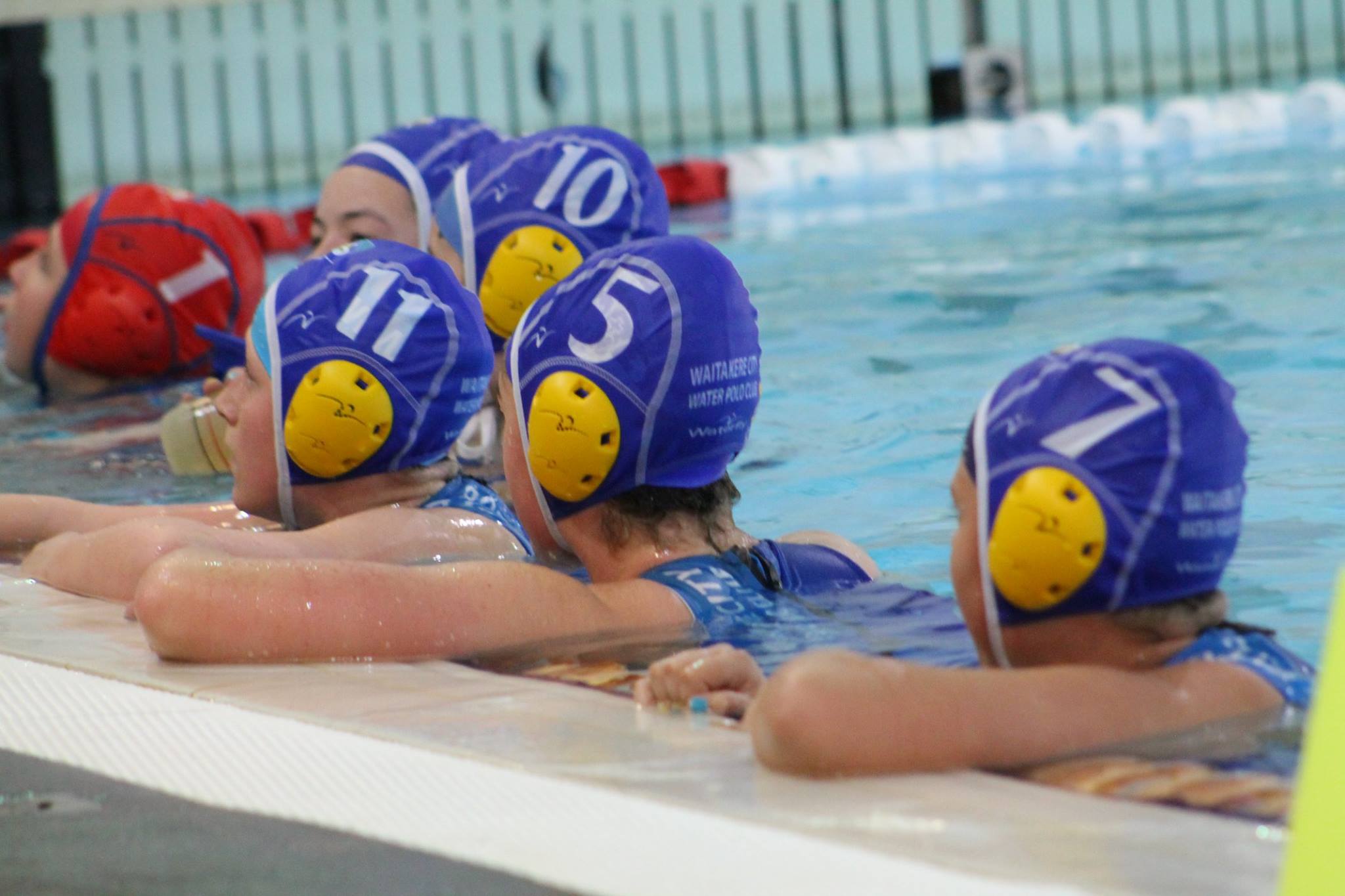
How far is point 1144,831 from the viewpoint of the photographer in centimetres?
206

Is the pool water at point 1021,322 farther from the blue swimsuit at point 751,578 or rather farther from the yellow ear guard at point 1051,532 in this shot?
the yellow ear guard at point 1051,532

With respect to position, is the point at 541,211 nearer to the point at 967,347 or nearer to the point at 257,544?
the point at 257,544

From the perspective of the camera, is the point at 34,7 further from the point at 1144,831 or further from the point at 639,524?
the point at 1144,831

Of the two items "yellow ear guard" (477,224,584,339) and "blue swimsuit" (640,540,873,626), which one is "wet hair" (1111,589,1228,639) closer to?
"blue swimsuit" (640,540,873,626)

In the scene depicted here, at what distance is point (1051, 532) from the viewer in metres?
2.37

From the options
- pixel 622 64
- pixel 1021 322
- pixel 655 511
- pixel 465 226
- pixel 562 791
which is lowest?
pixel 562 791

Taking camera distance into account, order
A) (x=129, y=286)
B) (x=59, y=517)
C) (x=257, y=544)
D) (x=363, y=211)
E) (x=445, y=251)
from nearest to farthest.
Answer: (x=257, y=544) < (x=59, y=517) < (x=445, y=251) < (x=363, y=211) < (x=129, y=286)

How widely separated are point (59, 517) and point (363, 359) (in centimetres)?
104

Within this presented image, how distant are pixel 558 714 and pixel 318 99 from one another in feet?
50.3

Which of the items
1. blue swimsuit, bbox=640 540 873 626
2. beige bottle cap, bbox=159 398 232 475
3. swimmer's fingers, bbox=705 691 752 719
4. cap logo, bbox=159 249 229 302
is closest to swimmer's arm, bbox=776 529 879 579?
blue swimsuit, bbox=640 540 873 626

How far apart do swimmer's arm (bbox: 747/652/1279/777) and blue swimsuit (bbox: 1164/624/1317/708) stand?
0.08 meters

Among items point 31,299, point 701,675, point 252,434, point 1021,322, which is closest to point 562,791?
point 701,675

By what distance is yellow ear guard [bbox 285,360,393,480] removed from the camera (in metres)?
3.61

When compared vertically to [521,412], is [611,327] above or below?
above
